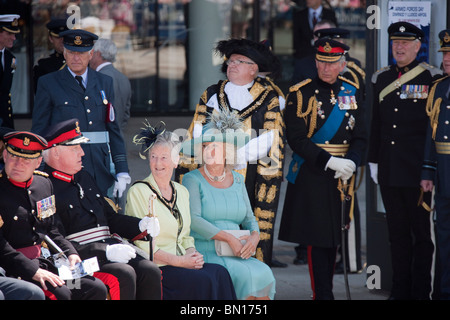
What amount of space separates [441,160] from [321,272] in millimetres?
1057

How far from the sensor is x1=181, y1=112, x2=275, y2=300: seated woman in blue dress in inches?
213

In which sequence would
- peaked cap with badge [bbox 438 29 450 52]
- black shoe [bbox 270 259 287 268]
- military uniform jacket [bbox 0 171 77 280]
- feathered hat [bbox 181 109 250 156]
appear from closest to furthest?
1. military uniform jacket [bbox 0 171 77 280]
2. feathered hat [bbox 181 109 250 156]
3. peaked cap with badge [bbox 438 29 450 52]
4. black shoe [bbox 270 259 287 268]

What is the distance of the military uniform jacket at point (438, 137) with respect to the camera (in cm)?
570

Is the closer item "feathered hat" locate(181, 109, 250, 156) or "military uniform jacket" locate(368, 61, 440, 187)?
"feathered hat" locate(181, 109, 250, 156)

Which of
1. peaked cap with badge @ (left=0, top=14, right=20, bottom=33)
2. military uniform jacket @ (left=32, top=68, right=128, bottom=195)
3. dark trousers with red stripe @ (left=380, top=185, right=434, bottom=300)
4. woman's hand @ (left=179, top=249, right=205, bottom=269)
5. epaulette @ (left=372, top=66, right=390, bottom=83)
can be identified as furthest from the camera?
peaked cap with badge @ (left=0, top=14, right=20, bottom=33)

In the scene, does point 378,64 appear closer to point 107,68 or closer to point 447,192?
point 447,192

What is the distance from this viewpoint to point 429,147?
19.1 feet

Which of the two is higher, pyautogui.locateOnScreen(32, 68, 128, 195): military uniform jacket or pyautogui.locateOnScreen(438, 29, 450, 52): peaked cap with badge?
pyautogui.locateOnScreen(438, 29, 450, 52): peaked cap with badge

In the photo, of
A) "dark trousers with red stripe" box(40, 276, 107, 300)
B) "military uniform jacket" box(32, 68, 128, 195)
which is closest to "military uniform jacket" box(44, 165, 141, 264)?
"dark trousers with red stripe" box(40, 276, 107, 300)

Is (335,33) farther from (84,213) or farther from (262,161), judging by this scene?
(84,213)

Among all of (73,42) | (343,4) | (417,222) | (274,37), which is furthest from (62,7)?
(417,222)

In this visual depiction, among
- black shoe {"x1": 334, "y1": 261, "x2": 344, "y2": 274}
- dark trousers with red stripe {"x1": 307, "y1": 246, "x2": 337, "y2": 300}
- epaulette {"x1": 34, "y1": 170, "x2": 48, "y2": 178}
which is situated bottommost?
black shoe {"x1": 334, "y1": 261, "x2": 344, "y2": 274}

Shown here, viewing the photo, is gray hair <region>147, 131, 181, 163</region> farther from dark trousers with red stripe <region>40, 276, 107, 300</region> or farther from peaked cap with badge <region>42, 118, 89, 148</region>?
dark trousers with red stripe <region>40, 276, 107, 300</region>

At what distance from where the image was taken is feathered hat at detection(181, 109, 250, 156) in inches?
221
